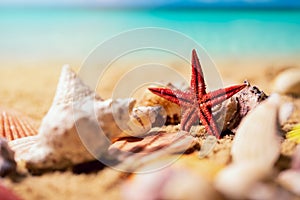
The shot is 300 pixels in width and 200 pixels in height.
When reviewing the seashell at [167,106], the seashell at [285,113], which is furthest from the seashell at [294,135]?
the seashell at [167,106]

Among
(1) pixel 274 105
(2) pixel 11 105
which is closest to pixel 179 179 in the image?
(1) pixel 274 105

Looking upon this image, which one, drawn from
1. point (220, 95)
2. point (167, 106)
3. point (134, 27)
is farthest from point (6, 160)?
point (134, 27)

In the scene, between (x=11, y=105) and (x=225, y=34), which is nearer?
(x=11, y=105)

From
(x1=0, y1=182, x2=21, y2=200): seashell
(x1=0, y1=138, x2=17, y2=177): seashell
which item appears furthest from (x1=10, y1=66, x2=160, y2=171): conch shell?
(x1=0, y1=182, x2=21, y2=200): seashell

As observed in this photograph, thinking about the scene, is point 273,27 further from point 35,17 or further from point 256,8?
point 35,17

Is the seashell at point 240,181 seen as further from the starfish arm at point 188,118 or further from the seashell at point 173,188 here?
the starfish arm at point 188,118

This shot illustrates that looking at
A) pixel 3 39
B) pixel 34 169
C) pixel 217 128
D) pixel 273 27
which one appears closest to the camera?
pixel 34 169
